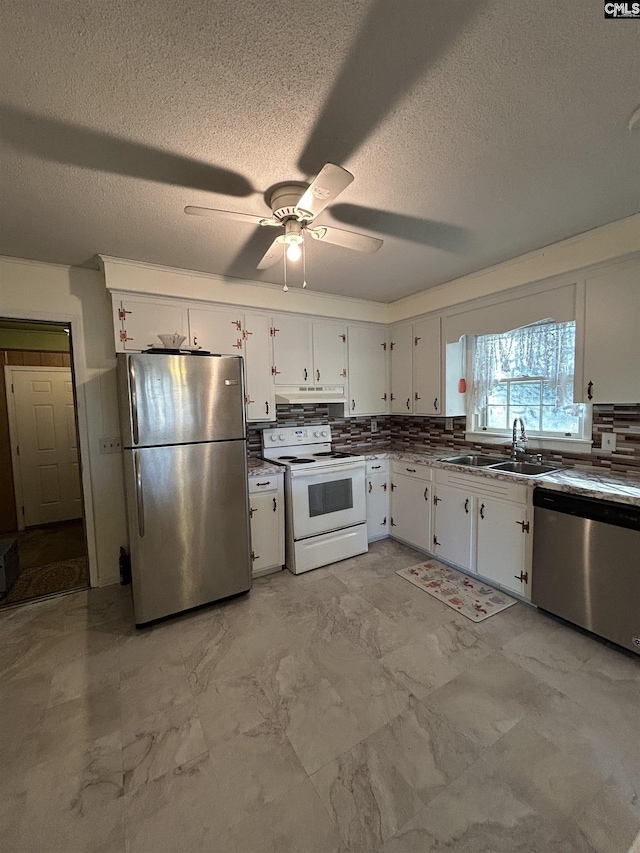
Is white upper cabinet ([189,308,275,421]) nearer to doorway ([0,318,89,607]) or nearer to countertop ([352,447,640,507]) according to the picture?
countertop ([352,447,640,507])

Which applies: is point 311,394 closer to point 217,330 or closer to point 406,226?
point 217,330

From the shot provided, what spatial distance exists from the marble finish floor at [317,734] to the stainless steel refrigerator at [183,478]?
0.87ft

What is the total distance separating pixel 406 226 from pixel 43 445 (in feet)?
15.0

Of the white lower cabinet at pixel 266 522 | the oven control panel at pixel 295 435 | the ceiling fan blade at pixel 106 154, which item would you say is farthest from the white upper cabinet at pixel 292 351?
the ceiling fan blade at pixel 106 154

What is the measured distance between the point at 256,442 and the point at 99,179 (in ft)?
7.46

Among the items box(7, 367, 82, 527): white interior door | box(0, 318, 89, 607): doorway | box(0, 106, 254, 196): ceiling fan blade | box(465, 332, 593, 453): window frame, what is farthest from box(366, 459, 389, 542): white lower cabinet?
box(7, 367, 82, 527): white interior door

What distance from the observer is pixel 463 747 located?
5.02 feet

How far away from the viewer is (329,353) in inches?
144

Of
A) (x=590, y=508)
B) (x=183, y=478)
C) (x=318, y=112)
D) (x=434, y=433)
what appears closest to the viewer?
(x=318, y=112)

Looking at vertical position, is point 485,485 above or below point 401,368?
below

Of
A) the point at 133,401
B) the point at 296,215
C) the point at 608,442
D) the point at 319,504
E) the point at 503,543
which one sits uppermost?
the point at 296,215

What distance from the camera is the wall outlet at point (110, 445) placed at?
115 inches

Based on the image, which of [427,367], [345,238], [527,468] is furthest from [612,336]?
[345,238]

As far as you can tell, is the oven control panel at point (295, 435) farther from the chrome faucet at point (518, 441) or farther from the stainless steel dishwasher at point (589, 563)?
the stainless steel dishwasher at point (589, 563)
